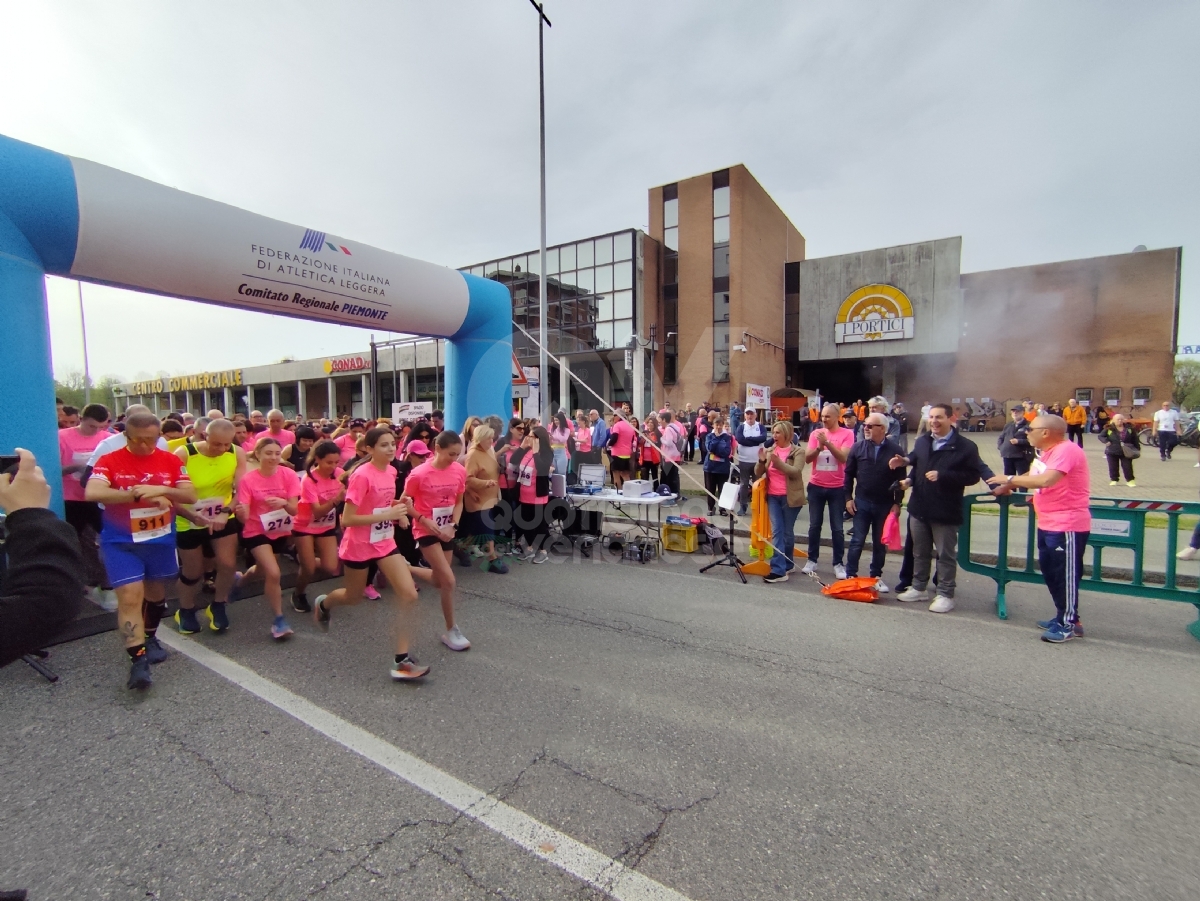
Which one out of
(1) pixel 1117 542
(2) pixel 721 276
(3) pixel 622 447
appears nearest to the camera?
(1) pixel 1117 542

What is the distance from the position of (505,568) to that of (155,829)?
14.4 ft

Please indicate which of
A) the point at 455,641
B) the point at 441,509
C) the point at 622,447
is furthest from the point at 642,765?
the point at 622,447

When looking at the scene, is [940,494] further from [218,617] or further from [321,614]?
[218,617]

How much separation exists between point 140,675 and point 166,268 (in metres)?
4.49

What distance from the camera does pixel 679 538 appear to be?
25.0ft

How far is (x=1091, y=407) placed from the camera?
31953 mm

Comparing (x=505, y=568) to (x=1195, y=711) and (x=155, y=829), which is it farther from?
(x=1195, y=711)

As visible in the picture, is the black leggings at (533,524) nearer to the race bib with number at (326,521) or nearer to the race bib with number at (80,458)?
the race bib with number at (326,521)

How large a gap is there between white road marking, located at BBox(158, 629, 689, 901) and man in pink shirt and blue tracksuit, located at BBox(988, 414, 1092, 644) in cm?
420

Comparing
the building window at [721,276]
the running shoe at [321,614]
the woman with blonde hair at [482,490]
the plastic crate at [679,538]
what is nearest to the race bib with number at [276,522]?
the running shoe at [321,614]

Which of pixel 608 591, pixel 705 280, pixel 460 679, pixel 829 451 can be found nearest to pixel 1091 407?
pixel 705 280

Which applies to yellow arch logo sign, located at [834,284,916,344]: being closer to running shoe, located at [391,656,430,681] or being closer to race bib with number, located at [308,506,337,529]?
race bib with number, located at [308,506,337,529]

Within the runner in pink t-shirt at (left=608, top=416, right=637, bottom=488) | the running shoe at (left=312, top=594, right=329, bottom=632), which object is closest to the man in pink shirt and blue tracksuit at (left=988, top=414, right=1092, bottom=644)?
the running shoe at (left=312, top=594, right=329, bottom=632)

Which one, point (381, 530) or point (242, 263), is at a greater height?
point (242, 263)
